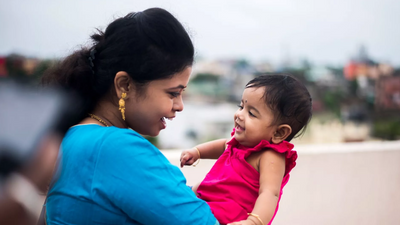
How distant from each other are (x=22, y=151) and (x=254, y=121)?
0.96 meters

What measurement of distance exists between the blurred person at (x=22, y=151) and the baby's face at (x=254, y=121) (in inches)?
32.3

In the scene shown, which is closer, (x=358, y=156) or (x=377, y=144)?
(x=358, y=156)

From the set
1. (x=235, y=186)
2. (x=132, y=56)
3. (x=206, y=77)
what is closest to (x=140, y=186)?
(x=132, y=56)

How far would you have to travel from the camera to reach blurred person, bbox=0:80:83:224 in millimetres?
750

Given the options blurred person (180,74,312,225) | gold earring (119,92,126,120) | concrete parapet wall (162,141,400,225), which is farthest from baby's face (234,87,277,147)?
concrete parapet wall (162,141,400,225)

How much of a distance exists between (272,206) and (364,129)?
6.51 m

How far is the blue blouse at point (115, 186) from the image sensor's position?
3.32 feet

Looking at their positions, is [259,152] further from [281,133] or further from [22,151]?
[22,151]

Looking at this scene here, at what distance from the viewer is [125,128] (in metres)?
1.29

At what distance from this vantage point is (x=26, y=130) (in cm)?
81

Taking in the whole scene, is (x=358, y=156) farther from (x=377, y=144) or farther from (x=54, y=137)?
(x=54, y=137)

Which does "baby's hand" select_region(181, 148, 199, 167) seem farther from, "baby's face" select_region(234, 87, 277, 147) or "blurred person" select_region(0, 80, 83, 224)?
"blurred person" select_region(0, 80, 83, 224)

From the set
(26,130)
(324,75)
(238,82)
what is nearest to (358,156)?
(26,130)

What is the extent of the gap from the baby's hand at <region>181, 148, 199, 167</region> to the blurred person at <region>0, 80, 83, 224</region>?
32.0 inches
